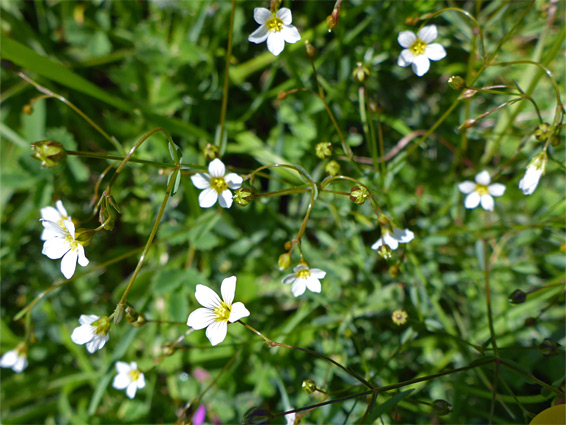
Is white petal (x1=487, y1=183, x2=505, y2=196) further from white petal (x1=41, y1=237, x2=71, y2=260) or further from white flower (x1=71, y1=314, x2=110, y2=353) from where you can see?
white petal (x1=41, y1=237, x2=71, y2=260)

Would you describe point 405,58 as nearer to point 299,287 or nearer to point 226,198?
point 226,198

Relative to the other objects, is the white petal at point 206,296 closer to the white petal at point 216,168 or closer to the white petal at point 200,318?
the white petal at point 200,318

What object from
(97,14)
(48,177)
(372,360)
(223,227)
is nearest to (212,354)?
(223,227)

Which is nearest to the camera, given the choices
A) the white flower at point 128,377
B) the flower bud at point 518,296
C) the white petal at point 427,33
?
the flower bud at point 518,296

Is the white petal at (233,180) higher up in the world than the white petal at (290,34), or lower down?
lower down

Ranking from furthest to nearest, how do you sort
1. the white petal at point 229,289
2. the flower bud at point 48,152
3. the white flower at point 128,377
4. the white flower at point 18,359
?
1. the white flower at point 18,359
2. the white flower at point 128,377
3. the white petal at point 229,289
4. the flower bud at point 48,152

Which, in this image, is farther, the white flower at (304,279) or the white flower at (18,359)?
the white flower at (18,359)

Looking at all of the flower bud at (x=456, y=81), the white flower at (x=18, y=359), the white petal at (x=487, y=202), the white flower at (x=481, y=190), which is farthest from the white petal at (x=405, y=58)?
the white flower at (x=18, y=359)
